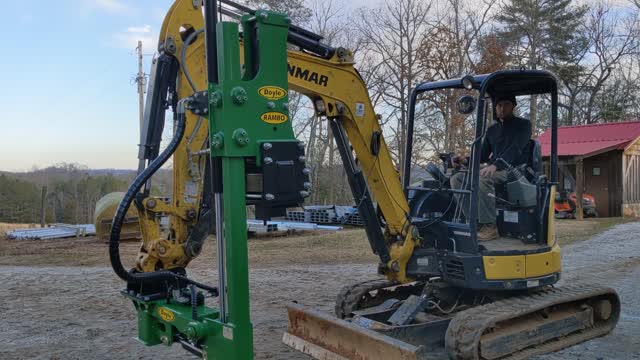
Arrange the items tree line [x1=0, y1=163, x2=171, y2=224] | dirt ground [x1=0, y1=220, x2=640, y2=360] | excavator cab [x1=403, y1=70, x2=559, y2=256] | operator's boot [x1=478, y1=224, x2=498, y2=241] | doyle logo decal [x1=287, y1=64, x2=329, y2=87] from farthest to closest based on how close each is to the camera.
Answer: tree line [x1=0, y1=163, x2=171, y2=224]
dirt ground [x1=0, y1=220, x2=640, y2=360]
operator's boot [x1=478, y1=224, x2=498, y2=241]
excavator cab [x1=403, y1=70, x2=559, y2=256]
doyle logo decal [x1=287, y1=64, x2=329, y2=87]

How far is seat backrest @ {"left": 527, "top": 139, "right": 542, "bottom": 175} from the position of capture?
19.4ft

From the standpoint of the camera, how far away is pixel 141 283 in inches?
185

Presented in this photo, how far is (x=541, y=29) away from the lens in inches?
1359

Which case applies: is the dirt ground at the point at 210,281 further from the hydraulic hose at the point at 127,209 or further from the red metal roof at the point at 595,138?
the red metal roof at the point at 595,138

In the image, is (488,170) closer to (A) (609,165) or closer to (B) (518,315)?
(B) (518,315)

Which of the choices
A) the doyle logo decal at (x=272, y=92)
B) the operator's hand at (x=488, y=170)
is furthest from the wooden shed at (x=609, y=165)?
the doyle logo decal at (x=272, y=92)

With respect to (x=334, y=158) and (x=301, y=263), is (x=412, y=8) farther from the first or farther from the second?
(x=301, y=263)

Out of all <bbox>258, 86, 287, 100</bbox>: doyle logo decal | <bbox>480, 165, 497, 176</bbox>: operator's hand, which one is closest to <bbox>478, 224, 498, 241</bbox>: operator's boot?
<bbox>480, 165, 497, 176</bbox>: operator's hand

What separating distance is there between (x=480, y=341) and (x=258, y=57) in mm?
2863


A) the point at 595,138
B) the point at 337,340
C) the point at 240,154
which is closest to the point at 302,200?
the point at 240,154

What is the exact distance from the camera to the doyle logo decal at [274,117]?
386 centimetres

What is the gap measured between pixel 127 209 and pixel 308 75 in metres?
1.75

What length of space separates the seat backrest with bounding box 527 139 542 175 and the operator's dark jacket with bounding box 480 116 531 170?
0.04 m

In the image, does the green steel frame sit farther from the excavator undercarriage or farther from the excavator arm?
the excavator undercarriage
